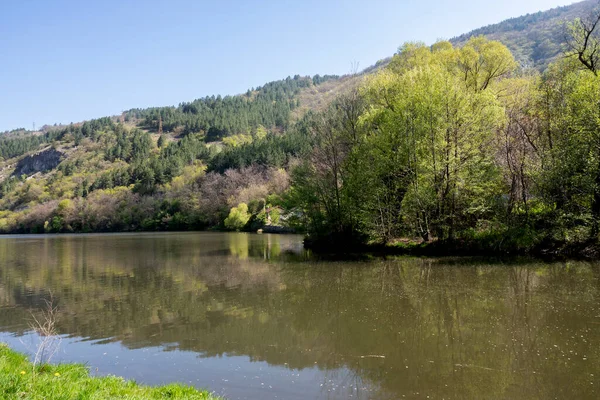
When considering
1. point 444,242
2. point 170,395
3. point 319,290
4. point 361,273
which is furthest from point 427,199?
point 170,395

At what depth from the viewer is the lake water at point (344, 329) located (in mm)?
9195

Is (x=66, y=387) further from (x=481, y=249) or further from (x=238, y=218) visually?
(x=238, y=218)

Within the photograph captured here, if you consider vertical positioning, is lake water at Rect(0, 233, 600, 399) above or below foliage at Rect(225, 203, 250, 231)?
above

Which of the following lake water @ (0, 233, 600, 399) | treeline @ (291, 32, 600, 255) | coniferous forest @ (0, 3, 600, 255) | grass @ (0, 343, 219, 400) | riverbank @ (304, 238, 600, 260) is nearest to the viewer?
grass @ (0, 343, 219, 400)

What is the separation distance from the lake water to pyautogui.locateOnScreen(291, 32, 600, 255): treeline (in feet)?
19.3

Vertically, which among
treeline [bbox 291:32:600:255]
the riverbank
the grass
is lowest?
the riverbank

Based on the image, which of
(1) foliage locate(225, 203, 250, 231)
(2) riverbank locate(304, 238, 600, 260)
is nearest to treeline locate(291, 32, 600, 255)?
(2) riverbank locate(304, 238, 600, 260)

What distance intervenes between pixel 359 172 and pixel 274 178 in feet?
204

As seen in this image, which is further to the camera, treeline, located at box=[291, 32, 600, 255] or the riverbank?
treeline, located at box=[291, 32, 600, 255]

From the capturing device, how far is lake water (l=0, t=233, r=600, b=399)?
9.20m

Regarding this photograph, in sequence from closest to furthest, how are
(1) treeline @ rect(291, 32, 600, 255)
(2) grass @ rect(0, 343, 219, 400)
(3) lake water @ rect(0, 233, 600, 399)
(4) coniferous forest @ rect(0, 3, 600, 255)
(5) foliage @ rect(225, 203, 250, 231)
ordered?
(2) grass @ rect(0, 343, 219, 400), (3) lake water @ rect(0, 233, 600, 399), (1) treeline @ rect(291, 32, 600, 255), (4) coniferous forest @ rect(0, 3, 600, 255), (5) foliage @ rect(225, 203, 250, 231)

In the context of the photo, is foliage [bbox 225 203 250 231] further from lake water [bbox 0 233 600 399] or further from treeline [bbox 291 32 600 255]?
lake water [bbox 0 233 600 399]

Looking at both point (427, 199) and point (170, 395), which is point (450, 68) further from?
point (170, 395)

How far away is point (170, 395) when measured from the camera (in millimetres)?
7984
